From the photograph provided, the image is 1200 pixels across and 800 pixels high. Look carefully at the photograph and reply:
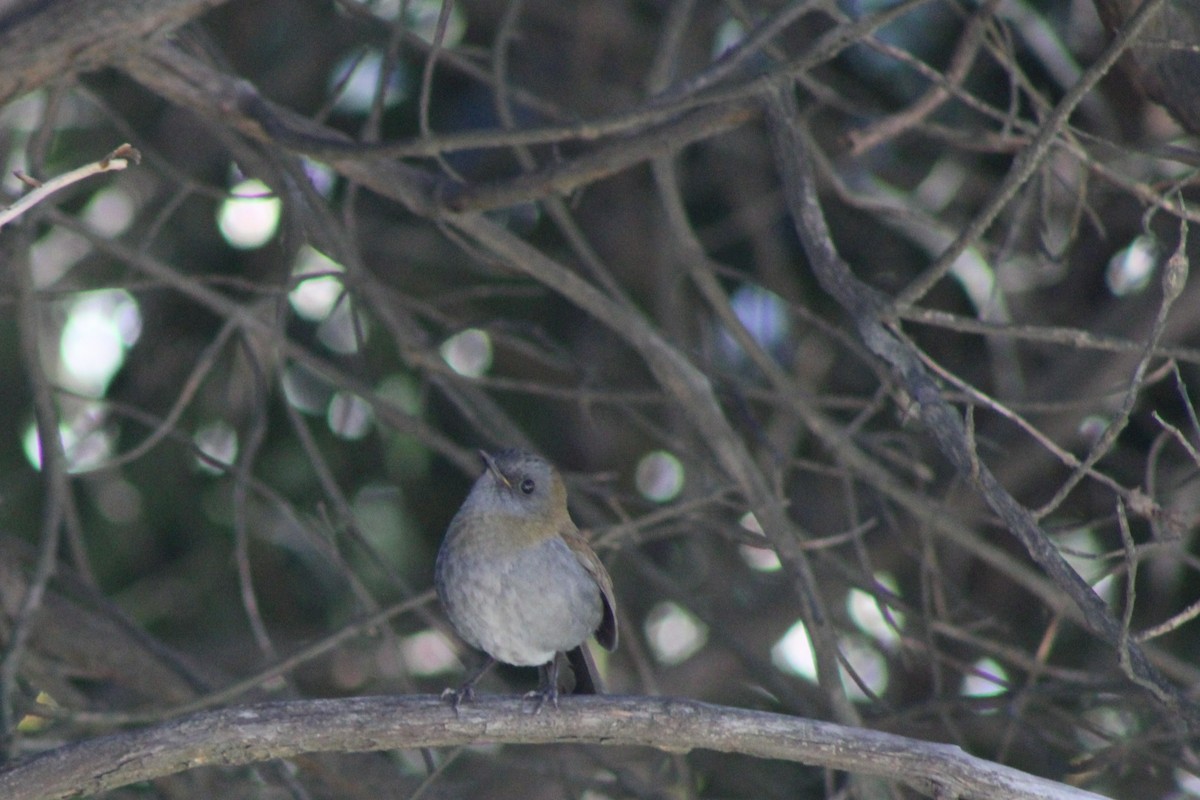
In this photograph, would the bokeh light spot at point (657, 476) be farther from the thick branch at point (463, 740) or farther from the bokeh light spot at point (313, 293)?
the thick branch at point (463, 740)

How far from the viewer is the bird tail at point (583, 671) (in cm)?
525

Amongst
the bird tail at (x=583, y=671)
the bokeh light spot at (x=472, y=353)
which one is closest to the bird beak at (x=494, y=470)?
the bird tail at (x=583, y=671)

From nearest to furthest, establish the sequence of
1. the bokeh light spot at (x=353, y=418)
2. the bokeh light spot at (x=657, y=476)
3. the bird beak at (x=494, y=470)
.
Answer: the bird beak at (x=494, y=470), the bokeh light spot at (x=353, y=418), the bokeh light spot at (x=657, y=476)

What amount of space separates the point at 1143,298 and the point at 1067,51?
1.35 meters

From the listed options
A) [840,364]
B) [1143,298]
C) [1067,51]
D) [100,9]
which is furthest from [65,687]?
[1067,51]

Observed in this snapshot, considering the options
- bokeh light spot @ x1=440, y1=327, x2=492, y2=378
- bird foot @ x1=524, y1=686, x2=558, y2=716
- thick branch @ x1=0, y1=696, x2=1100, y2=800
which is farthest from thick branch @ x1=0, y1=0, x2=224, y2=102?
bokeh light spot @ x1=440, y1=327, x2=492, y2=378

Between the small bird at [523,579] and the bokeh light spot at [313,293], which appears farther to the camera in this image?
the bokeh light spot at [313,293]

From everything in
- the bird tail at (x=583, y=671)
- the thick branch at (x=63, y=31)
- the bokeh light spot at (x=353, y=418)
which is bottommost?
the bird tail at (x=583, y=671)

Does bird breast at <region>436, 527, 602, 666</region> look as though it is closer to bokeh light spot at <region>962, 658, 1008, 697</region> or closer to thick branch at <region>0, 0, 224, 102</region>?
bokeh light spot at <region>962, 658, 1008, 697</region>

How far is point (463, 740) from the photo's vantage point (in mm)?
3904

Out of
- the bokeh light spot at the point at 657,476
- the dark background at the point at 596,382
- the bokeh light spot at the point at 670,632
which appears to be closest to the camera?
the dark background at the point at 596,382

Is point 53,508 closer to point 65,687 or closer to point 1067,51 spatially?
point 65,687

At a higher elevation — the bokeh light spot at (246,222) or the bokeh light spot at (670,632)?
the bokeh light spot at (246,222)

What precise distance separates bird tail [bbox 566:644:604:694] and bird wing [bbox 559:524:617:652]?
9 centimetres
